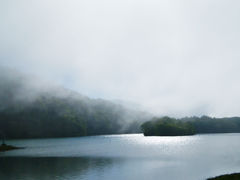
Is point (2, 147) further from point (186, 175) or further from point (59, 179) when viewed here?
point (186, 175)

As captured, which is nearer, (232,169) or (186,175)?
(186,175)

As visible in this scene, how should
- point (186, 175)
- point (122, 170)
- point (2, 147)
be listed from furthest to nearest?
point (2, 147), point (122, 170), point (186, 175)

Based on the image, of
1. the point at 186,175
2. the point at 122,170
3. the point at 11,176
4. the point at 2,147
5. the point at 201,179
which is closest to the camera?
the point at 201,179

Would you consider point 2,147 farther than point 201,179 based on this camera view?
Yes

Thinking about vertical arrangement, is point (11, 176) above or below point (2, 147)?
below

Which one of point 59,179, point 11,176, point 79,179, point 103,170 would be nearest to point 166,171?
point 103,170

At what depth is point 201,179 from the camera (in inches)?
1943

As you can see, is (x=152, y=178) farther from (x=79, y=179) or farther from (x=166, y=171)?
(x=79, y=179)

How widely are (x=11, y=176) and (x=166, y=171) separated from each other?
34305 mm

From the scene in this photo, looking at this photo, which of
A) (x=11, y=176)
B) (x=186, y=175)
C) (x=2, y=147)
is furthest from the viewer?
(x=2, y=147)

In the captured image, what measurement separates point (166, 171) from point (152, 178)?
28.8 feet

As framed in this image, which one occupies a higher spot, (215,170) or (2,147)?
(2,147)

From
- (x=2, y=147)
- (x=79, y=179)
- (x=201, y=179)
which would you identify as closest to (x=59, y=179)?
(x=79, y=179)

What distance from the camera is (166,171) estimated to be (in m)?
58.8
